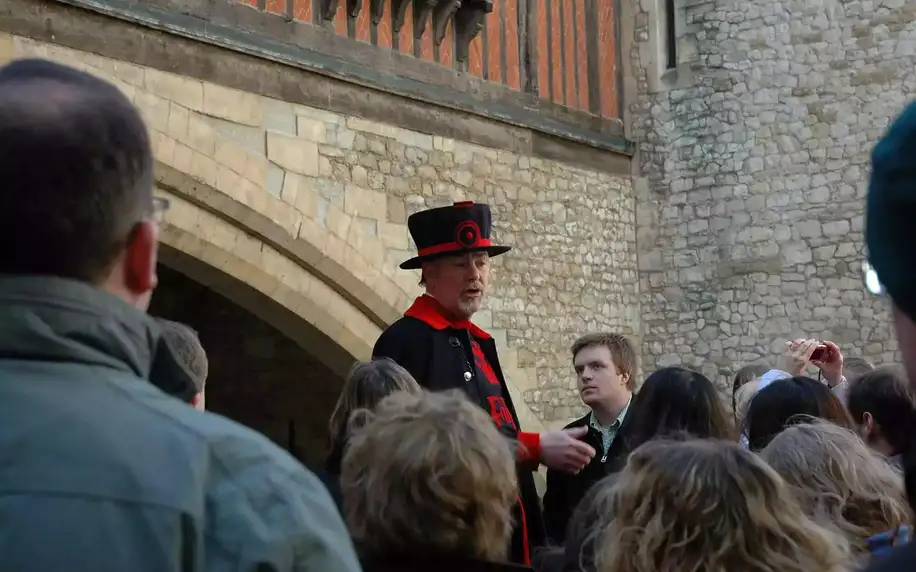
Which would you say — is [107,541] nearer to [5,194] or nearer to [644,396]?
[5,194]

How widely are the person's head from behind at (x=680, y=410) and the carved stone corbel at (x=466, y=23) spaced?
512 cm

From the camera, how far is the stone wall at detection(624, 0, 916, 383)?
28.1 feet

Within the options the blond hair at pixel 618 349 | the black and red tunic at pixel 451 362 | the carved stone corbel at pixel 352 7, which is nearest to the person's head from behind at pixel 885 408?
the blond hair at pixel 618 349

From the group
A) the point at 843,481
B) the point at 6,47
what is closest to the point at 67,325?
the point at 843,481

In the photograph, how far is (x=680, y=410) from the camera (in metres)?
2.64

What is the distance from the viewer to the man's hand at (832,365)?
469cm

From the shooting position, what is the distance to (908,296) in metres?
0.75

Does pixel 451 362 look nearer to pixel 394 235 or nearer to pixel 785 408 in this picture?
pixel 785 408

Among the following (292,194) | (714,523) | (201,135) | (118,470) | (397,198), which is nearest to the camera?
(118,470)

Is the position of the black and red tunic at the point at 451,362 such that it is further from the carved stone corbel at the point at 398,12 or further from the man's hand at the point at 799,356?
the carved stone corbel at the point at 398,12

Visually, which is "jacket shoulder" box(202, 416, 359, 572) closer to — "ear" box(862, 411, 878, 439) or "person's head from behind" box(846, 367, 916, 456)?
"person's head from behind" box(846, 367, 916, 456)

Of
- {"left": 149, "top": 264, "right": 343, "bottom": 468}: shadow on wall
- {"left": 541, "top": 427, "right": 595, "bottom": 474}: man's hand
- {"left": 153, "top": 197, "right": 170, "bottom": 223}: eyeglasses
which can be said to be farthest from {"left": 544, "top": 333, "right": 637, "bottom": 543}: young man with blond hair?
{"left": 149, "top": 264, "right": 343, "bottom": 468}: shadow on wall

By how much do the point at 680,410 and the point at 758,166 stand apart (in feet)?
21.6

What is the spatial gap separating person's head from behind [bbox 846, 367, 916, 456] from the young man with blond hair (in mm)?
749
